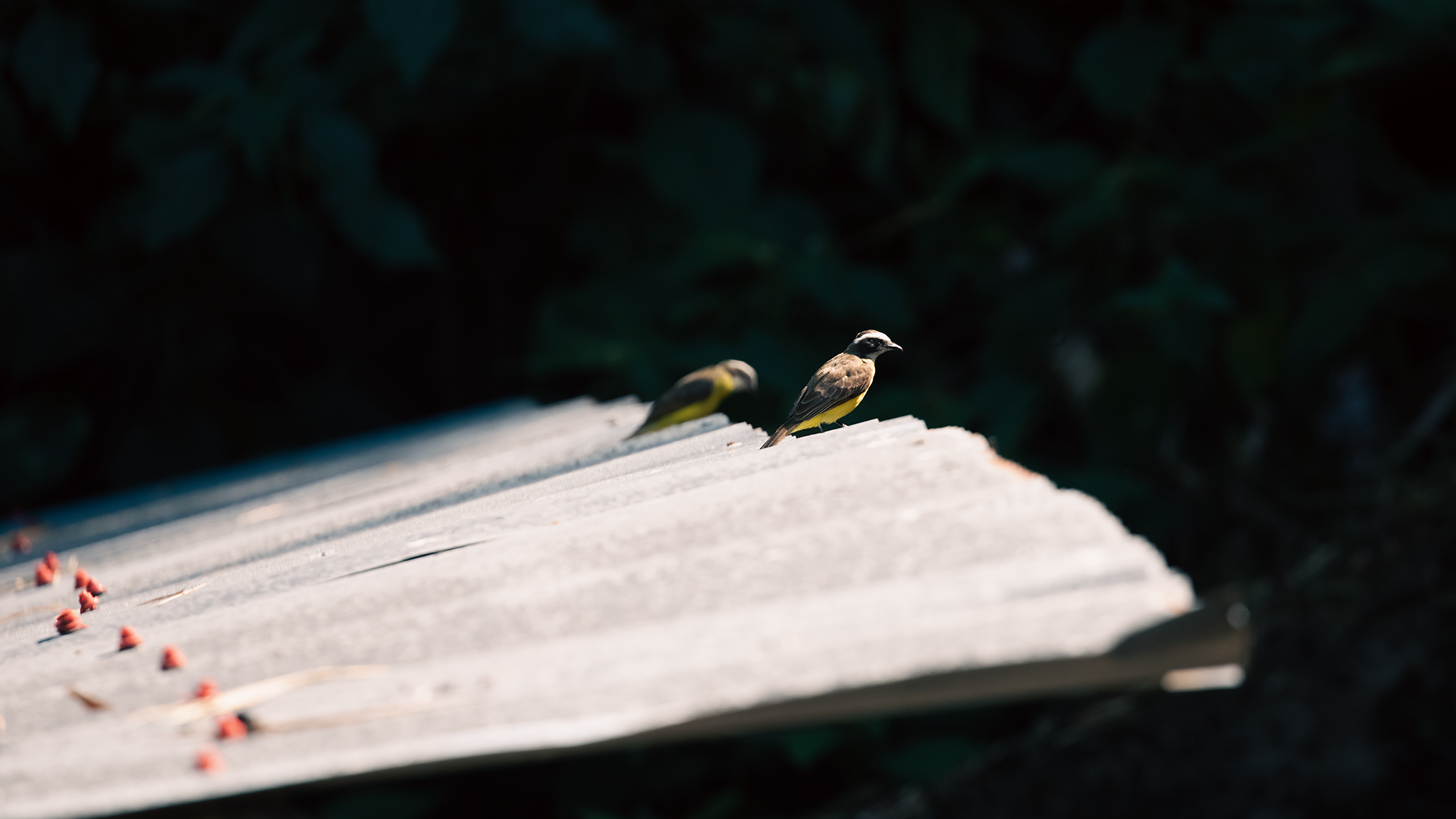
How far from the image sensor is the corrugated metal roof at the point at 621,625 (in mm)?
954

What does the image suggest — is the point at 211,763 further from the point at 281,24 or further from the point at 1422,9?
the point at 1422,9

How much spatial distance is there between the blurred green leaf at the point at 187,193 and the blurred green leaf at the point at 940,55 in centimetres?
289

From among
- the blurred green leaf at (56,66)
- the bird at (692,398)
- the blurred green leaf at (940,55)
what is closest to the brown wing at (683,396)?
the bird at (692,398)

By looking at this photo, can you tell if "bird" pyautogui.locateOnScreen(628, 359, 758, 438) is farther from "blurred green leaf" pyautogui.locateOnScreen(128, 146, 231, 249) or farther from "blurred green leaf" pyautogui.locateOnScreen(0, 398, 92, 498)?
"blurred green leaf" pyautogui.locateOnScreen(0, 398, 92, 498)

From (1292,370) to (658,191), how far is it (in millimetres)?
2694

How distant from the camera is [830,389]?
1.94m

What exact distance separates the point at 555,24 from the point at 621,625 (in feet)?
9.81

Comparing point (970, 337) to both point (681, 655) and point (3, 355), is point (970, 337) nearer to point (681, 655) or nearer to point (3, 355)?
point (3, 355)

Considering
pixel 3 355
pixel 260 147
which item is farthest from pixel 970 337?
pixel 3 355

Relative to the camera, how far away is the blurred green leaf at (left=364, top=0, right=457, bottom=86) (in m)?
3.41

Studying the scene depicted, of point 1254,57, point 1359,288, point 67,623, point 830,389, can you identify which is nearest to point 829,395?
point 830,389

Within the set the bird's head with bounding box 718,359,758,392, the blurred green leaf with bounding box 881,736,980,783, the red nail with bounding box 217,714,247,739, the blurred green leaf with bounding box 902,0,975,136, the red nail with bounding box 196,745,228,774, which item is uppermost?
the blurred green leaf with bounding box 902,0,975,136

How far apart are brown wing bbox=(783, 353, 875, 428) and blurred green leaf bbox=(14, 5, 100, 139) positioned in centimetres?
328

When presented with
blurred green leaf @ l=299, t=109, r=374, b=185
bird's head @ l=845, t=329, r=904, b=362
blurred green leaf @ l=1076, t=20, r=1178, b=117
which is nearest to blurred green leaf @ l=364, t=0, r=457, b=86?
blurred green leaf @ l=299, t=109, r=374, b=185
